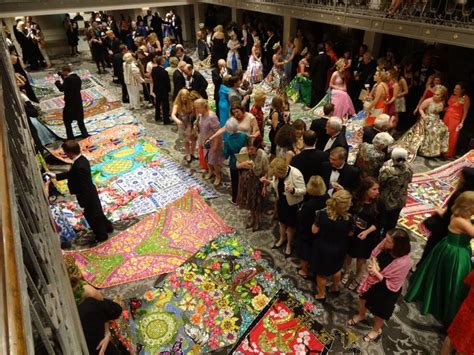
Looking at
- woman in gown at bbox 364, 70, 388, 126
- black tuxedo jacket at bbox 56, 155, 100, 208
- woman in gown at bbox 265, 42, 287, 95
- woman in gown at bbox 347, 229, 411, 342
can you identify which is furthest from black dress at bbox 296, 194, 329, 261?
woman in gown at bbox 265, 42, 287, 95

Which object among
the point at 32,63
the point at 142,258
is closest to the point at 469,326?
the point at 142,258

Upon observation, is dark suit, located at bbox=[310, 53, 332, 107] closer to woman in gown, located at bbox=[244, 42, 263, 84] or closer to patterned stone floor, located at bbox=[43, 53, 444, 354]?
woman in gown, located at bbox=[244, 42, 263, 84]

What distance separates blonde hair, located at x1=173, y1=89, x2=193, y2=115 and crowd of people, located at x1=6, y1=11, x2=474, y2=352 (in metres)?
0.02

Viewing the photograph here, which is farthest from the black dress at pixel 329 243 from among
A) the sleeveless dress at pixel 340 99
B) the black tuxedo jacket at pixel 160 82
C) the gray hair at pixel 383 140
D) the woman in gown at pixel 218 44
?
the woman in gown at pixel 218 44

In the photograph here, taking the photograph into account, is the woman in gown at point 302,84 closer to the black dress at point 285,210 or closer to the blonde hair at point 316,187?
the black dress at point 285,210

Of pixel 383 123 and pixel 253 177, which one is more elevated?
pixel 383 123

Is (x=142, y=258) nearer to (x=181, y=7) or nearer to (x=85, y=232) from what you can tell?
(x=85, y=232)

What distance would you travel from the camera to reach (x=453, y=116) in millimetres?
6672

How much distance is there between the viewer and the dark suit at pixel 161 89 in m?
7.75

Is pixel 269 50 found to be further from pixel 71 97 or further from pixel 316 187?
pixel 316 187

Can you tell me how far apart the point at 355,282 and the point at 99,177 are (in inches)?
190

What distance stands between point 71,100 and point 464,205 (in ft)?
23.6

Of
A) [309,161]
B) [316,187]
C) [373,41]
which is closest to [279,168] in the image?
[309,161]

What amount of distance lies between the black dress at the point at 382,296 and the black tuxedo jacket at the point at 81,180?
3549 millimetres
